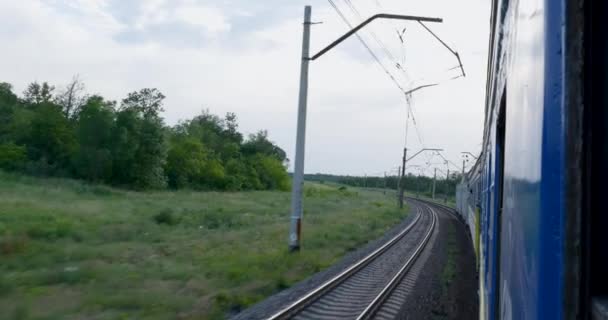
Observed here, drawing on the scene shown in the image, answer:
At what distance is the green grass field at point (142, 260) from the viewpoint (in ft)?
34.0

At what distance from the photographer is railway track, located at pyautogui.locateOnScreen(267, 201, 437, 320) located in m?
9.80

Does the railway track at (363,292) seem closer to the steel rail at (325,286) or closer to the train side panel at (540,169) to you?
the steel rail at (325,286)

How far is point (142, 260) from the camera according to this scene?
1546cm

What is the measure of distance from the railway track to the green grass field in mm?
1245

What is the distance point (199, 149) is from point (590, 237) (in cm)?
6796

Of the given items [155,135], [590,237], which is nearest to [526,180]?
[590,237]

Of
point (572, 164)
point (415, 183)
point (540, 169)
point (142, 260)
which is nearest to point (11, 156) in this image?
point (142, 260)

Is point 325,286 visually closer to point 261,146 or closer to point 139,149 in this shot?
point 139,149

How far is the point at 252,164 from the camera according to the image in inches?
3273

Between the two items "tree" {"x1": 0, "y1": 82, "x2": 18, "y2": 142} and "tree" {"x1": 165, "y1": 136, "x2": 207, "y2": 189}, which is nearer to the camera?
"tree" {"x1": 0, "y1": 82, "x2": 18, "y2": 142}

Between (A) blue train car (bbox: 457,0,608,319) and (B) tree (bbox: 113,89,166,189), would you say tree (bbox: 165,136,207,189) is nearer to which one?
(B) tree (bbox: 113,89,166,189)

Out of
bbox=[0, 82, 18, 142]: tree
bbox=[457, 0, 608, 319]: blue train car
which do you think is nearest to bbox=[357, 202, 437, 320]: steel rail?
bbox=[457, 0, 608, 319]: blue train car

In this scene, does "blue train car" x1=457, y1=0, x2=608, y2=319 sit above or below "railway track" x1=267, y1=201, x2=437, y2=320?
above

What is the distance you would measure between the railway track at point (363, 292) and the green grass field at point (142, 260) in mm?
1245
